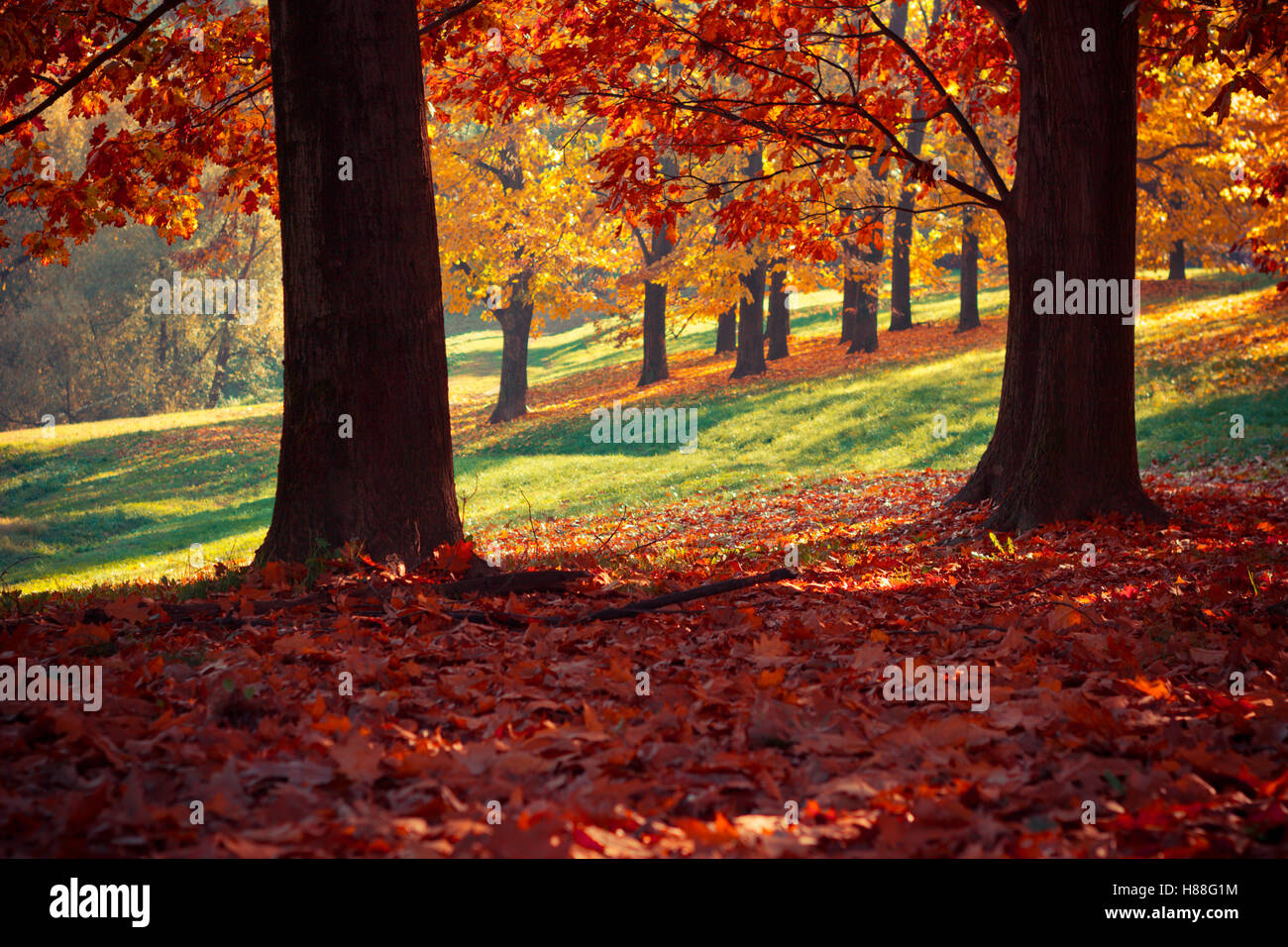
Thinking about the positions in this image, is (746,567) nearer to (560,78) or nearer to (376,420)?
(376,420)

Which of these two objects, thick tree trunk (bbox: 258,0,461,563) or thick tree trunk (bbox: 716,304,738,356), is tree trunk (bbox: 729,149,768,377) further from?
thick tree trunk (bbox: 258,0,461,563)

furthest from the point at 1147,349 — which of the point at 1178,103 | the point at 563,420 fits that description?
the point at 563,420

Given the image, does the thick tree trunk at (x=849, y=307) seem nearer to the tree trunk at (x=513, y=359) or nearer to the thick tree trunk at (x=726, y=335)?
the thick tree trunk at (x=726, y=335)

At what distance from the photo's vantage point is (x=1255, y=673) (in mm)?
4004

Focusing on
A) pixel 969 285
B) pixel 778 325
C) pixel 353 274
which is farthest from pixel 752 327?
pixel 353 274

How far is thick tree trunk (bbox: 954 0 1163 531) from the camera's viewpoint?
7832mm

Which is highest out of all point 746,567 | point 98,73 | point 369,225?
point 98,73

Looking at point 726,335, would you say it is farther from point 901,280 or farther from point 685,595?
point 685,595

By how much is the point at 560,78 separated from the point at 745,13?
2.25m

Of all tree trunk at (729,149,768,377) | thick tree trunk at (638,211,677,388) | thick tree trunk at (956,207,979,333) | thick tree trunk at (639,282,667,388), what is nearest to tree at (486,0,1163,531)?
tree trunk at (729,149,768,377)

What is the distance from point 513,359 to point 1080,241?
Answer: 21.4m

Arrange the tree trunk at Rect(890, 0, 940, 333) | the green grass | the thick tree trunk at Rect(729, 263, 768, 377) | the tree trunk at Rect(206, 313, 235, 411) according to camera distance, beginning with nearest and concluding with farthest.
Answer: the green grass < the thick tree trunk at Rect(729, 263, 768, 377) < the tree trunk at Rect(890, 0, 940, 333) < the tree trunk at Rect(206, 313, 235, 411)

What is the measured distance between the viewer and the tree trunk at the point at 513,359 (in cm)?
2780

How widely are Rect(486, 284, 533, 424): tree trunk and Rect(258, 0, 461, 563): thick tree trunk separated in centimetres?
2161
